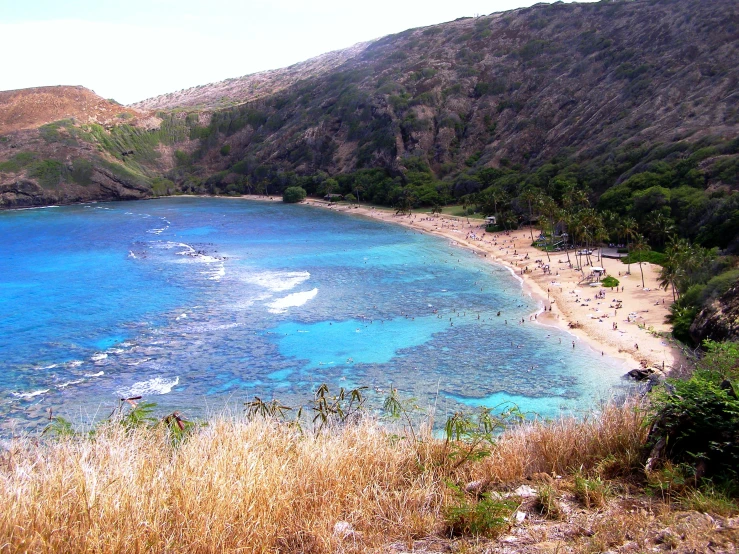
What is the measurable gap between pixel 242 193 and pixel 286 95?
33.1 m

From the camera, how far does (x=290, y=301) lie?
156 feet

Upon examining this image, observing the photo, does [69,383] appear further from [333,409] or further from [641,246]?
[641,246]

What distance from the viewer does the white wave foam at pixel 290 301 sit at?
4541 centimetres

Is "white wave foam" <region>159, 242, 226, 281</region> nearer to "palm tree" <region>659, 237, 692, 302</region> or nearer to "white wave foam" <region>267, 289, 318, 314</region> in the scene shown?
"white wave foam" <region>267, 289, 318, 314</region>

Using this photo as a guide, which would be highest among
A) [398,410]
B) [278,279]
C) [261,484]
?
[261,484]

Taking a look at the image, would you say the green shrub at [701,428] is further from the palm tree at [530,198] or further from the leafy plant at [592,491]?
the palm tree at [530,198]

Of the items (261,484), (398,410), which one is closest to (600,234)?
(398,410)

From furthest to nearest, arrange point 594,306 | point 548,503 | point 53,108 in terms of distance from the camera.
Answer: point 53,108 → point 594,306 → point 548,503

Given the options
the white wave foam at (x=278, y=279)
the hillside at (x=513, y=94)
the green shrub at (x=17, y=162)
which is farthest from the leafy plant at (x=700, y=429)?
the green shrub at (x=17, y=162)

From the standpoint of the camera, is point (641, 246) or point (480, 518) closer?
point (480, 518)

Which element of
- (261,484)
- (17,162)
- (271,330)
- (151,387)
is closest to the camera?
(261,484)

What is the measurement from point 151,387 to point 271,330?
422 inches

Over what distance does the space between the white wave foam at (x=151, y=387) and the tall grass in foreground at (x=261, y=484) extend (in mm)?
22539

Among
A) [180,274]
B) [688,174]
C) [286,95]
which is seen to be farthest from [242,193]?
[688,174]
